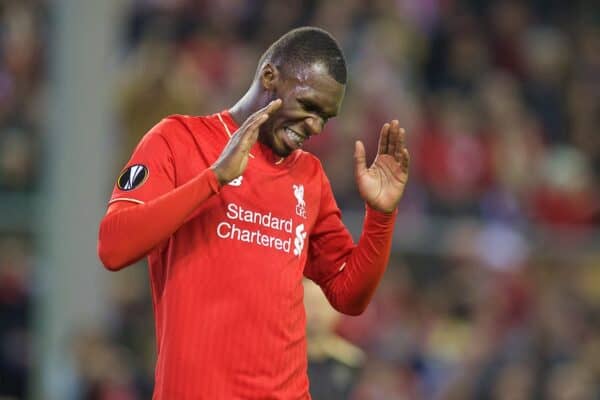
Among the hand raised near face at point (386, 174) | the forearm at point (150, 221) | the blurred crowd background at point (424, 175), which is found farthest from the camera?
the blurred crowd background at point (424, 175)

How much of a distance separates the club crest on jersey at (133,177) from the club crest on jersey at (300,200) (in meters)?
0.48

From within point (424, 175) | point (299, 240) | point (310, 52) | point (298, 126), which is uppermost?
point (310, 52)

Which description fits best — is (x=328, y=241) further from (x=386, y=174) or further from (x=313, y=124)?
(x=313, y=124)

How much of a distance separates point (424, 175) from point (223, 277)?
6445 millimetres

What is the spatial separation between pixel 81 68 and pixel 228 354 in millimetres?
5486

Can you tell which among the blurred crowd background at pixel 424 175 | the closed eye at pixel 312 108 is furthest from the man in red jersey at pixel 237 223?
the blurred crowd background at pixel 424 175

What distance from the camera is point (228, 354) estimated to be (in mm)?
3902

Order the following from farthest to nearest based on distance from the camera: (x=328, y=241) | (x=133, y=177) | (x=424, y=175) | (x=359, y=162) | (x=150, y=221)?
(x=424, y=175) → (x=328, y=241) → (x=359, y=162) → (x=133, y=177) → (x=150, y=221)

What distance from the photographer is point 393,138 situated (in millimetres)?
4262

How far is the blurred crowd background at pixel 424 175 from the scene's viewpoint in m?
8.45

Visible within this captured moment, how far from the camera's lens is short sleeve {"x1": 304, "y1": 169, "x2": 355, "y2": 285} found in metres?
4.33

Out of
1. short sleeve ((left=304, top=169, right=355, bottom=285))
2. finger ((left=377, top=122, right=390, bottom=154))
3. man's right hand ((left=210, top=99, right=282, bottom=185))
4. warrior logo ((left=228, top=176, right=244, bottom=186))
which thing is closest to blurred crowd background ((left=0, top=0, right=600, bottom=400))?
short sleeve ((left=304, top=169, right=355, bottom=285))

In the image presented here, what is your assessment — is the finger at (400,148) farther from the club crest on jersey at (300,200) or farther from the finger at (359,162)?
the club crest on jersey at (300,200)

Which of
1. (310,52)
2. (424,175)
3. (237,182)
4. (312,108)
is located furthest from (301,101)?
(424,175)
